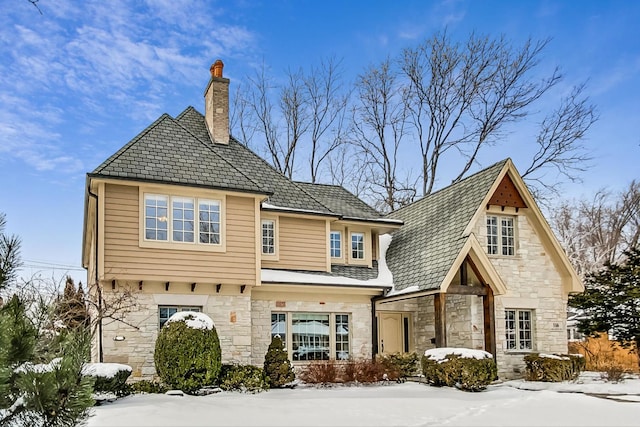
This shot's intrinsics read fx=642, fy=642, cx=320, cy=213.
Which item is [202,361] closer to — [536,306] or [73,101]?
[73,101]

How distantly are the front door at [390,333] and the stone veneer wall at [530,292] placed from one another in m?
3.09

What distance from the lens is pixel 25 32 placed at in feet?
36.8

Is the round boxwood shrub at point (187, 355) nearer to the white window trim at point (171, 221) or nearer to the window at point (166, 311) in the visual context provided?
the window at point (166, 311)

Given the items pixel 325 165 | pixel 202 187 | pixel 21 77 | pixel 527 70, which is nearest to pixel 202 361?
pixel 202 187

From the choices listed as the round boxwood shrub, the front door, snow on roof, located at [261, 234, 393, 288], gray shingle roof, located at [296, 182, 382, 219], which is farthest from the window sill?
the front door

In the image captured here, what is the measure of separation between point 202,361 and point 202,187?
4.20 metres

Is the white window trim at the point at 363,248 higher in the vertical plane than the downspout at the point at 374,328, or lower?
higher

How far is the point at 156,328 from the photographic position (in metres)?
14.8

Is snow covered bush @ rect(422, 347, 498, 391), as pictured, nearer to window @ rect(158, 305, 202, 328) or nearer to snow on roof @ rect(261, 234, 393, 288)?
snow on roof @ rect(261, 234, 393, 288)

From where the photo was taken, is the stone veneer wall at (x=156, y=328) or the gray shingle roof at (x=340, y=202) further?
the gray shingle roof at (x=340, y=202)

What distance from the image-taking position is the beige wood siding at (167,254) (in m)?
14.5

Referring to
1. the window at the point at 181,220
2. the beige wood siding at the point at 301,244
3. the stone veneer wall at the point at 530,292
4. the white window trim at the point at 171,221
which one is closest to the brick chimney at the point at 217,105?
the beige wood siding at the point at 301,244

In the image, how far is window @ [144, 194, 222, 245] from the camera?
15.0 m

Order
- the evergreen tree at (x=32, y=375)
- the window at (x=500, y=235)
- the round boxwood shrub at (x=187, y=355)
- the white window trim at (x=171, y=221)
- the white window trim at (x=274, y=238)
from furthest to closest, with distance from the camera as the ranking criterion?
the window at (x=500, y=235) → the white window trim at (x=274, y=238) → the white window trim at (x=171, y=221) → the round boxwood shrub at (x=187, y=355) → the evergreen tree at (x=32, y=375)
